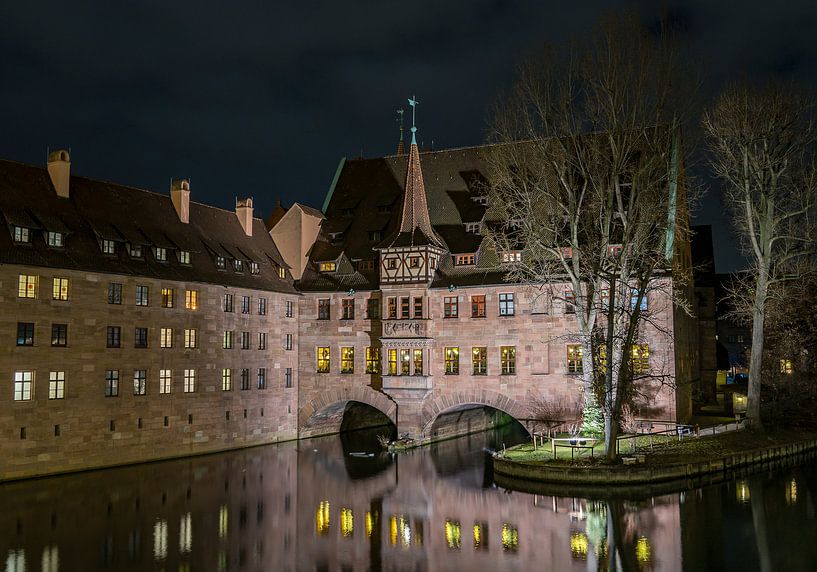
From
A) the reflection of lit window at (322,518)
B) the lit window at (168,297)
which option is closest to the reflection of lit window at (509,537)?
the reflection of lit window at (322,518)

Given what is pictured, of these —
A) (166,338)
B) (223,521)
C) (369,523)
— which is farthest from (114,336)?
(369,523)

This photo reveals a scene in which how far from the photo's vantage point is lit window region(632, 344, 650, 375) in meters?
34.4

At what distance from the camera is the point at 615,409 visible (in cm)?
2659

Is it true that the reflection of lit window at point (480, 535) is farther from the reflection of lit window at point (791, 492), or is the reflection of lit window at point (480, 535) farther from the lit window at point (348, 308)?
the lit window at point (348, 308)

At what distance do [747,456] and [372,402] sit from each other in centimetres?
1803

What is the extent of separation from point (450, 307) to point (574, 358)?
6550 millimetres

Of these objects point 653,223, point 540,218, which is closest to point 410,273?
point 540,218

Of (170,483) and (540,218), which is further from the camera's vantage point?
(540,218)

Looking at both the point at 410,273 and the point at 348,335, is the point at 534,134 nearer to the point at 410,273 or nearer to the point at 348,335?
the point at 410,273

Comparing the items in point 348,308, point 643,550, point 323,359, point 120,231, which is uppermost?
point 120,231

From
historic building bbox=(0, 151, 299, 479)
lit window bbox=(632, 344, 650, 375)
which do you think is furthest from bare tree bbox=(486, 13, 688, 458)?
historic building bbox=(0, 151, 299, 479)

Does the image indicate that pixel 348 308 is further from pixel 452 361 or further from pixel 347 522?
pixel 347 522

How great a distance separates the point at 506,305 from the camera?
3700 centimetres

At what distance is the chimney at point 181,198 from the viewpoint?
129 ft
